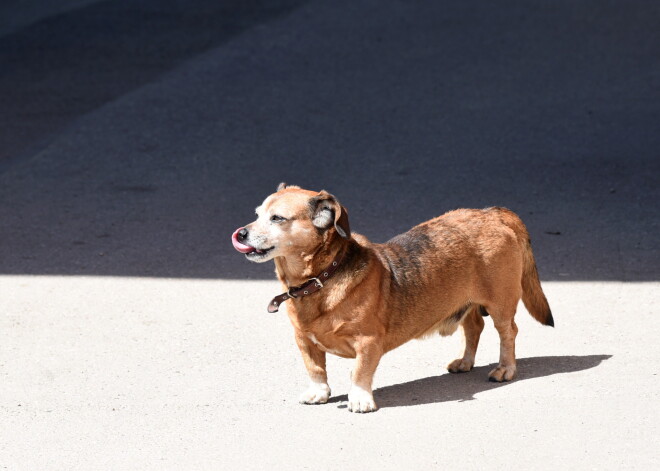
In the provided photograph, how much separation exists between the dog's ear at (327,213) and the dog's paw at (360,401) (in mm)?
786

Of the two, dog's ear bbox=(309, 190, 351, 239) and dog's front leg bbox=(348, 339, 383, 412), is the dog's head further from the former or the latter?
dog's front leg bbox=(348, 339, 383, 412)

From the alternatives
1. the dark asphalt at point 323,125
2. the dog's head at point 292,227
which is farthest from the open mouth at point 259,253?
the dark asphalt at point 323,125

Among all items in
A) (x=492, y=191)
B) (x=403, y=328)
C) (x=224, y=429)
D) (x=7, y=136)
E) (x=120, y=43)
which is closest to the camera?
(x=224, y=429)

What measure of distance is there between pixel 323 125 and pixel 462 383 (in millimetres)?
6462

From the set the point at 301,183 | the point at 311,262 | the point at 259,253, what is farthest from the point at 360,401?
the point at 301,183

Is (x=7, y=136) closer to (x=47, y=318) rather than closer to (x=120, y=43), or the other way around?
(x=120, y=43)

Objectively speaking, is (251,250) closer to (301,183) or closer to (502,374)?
(502,374)

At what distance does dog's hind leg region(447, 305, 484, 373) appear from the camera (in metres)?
6.27

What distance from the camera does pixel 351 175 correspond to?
1079cm

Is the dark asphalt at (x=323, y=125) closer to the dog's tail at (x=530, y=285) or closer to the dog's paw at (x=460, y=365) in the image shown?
the dog's tail at (x=530, y=285)

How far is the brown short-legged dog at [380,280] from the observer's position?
5.49m

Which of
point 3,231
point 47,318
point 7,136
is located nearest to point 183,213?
point 3,231

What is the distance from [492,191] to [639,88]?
3.67 m

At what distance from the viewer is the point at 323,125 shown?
478 inches
